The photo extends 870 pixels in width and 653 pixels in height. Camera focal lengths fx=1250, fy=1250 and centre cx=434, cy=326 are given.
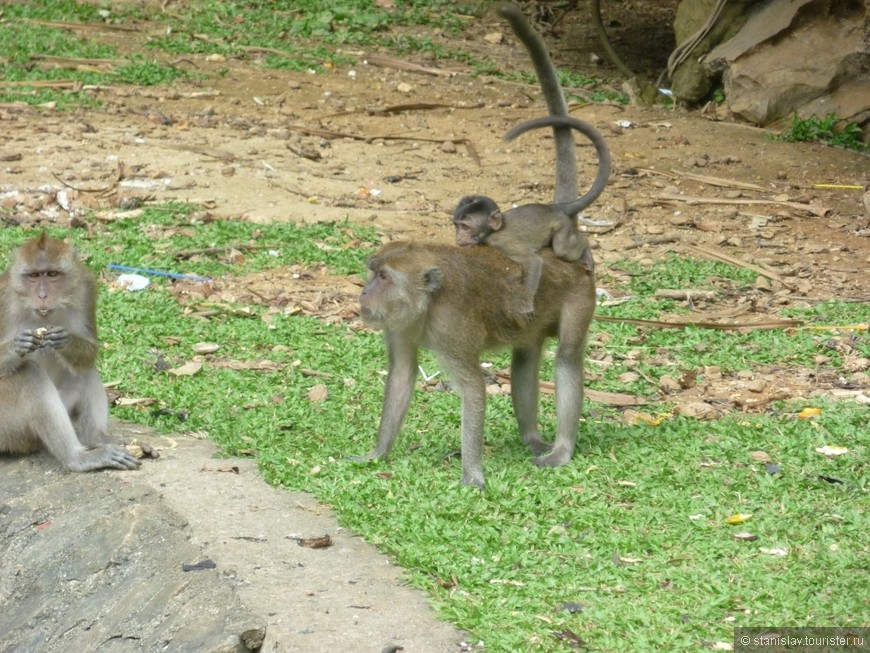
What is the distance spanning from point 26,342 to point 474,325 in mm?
2366

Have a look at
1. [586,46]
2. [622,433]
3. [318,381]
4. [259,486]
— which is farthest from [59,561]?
[586,46]

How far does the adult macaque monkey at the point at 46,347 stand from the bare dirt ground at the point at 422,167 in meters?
3.59

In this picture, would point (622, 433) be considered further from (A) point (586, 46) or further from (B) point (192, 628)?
(A) point (586, 46)

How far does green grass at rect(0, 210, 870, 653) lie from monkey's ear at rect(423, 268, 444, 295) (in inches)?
40.2

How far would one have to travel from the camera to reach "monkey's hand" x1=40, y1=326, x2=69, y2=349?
6.51 meters

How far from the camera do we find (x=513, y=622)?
203 inches

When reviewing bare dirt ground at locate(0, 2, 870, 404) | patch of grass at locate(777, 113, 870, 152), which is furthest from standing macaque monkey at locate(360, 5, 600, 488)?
patch of grass at locate(777, 113, 870, 152)

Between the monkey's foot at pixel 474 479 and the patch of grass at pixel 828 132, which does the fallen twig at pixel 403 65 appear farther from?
the monkey's foot at pixel 474 479

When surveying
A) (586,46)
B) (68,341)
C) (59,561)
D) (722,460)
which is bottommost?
(59,561)

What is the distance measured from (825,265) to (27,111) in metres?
9.02

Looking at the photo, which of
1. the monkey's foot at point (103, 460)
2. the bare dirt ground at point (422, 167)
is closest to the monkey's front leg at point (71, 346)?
the monkey's foot at point (103, 460)

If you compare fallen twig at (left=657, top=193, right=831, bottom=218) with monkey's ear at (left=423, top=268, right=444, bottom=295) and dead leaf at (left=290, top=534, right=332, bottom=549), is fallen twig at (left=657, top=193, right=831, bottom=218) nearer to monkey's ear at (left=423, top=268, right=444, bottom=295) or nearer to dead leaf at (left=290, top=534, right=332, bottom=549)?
monkey's ear at (left=423, top=268, right=444, bottom=295)

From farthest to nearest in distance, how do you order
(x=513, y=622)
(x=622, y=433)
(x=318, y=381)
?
(x=318, y=381)
(x=622, y=433)
(x=513, y=622)

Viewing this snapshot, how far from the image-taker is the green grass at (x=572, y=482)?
532 centimetres
